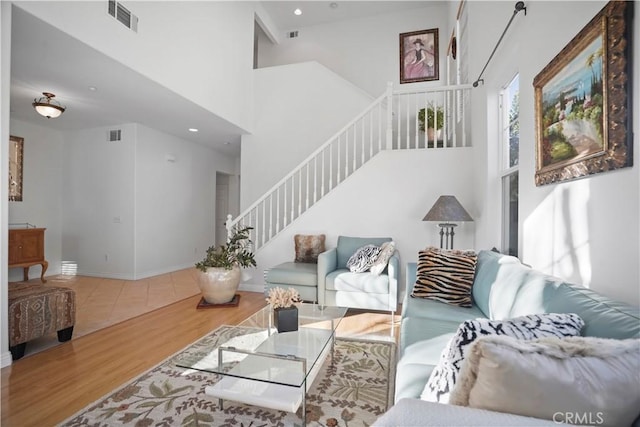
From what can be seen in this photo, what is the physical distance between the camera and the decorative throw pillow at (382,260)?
3.23 metres

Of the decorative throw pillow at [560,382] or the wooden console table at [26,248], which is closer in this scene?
the decorative throw pillow at [560,382]

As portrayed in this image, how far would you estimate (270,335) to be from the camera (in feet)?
6.58

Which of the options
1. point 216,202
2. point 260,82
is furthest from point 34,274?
point 260,82

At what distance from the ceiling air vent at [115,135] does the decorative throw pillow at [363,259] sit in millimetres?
4485

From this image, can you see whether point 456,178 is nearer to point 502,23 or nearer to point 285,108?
point 502,23

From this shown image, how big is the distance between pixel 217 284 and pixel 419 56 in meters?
5.31

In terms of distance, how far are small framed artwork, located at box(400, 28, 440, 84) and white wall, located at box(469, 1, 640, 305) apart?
9.13 ft

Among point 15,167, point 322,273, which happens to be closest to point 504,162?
point 322,273

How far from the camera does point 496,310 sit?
1793 millimetres

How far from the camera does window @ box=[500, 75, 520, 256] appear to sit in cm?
264

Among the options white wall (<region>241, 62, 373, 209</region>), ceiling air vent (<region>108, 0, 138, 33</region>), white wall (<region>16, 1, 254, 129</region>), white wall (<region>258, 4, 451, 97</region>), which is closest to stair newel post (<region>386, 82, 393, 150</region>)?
white wall (<region>241, 62, 373, 209</region>)

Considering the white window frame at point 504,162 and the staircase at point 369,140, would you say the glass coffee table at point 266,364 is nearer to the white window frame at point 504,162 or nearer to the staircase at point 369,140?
the white window frame at point 504,162

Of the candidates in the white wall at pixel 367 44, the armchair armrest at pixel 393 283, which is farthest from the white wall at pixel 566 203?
the white wall at pixel 367 44

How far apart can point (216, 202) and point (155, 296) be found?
371 centimetres
